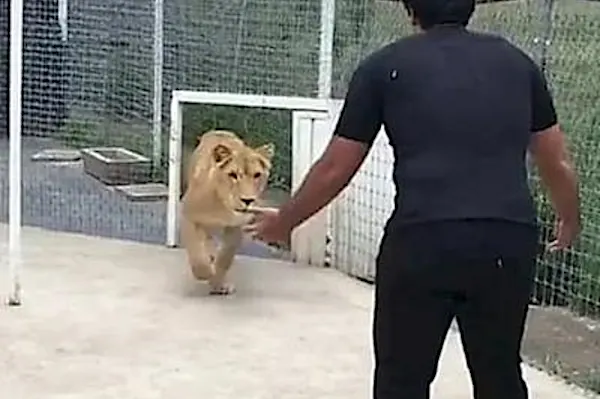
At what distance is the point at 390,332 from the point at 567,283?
281cm

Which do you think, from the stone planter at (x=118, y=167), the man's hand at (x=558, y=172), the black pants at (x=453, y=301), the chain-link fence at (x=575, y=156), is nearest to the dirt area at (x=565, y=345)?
the chain-link fence at (x=575, y=156)

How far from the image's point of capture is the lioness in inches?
230

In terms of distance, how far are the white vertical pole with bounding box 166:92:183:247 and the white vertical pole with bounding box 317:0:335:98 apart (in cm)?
82

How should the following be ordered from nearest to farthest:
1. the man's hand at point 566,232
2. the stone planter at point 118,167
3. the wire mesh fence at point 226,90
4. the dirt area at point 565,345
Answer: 1. the man's hand at point 566,232
2. the dirt area at point 565,345
3. the wire mesh fence at point 226,90
4. the stone planter at point 118,167

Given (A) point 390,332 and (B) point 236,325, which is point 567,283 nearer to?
(B) point 236,325

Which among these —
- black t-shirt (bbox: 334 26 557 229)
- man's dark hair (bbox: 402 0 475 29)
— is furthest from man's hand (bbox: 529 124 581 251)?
man's dark hair (bbox: 402 0 475 29)

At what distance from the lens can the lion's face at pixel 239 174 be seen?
5812mm

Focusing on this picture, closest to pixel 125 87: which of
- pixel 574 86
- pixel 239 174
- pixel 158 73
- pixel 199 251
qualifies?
pixel 158 73

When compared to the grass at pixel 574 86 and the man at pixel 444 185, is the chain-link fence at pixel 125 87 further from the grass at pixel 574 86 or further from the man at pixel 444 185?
the man at pixel 444 185

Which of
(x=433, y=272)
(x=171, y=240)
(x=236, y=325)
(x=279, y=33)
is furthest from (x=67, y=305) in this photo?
(x=433, y=272)

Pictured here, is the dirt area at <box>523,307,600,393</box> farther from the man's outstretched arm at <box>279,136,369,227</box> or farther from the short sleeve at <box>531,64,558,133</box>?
the man's outstretched arm at <box>279,136,369,227</box>

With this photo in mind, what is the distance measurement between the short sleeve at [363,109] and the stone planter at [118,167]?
615 centimetres

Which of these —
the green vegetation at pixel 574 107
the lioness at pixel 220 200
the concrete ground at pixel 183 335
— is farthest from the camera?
the lioness at pixel 220 200

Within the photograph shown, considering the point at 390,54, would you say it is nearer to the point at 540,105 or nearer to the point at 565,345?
the point at 540,105
